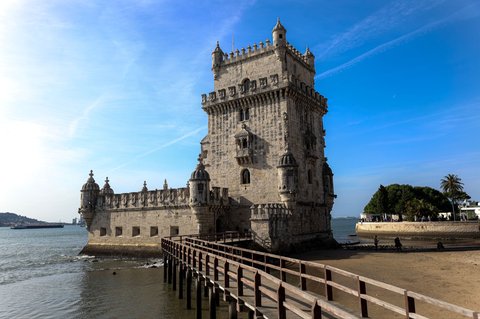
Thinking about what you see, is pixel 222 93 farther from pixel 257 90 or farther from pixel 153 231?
pixel 153 231

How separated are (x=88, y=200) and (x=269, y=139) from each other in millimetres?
23996

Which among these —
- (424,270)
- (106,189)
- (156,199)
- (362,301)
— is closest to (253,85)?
(156,199)

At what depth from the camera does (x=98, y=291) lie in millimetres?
23406

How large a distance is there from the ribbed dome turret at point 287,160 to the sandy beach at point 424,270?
27.5 ft

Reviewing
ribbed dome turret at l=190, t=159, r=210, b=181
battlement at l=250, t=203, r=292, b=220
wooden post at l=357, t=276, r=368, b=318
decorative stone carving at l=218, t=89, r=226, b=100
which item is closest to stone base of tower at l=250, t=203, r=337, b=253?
battlement at l=250, t=203, r=292, b=220

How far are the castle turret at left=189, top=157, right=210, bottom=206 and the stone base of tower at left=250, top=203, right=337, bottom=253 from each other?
17.0 feet

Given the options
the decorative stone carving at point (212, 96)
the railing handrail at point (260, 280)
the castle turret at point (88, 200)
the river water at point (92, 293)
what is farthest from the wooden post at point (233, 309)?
the castle turret at point (88, 200)

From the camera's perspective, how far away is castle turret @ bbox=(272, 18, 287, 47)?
119 feet

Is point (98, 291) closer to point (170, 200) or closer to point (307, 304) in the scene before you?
point (170, 200)

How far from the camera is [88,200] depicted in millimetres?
43469

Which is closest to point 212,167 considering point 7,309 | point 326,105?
point 326,105

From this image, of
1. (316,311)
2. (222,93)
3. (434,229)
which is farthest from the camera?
(434,229)

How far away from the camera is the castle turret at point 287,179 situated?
106ft

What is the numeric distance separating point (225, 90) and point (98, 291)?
2373cm
